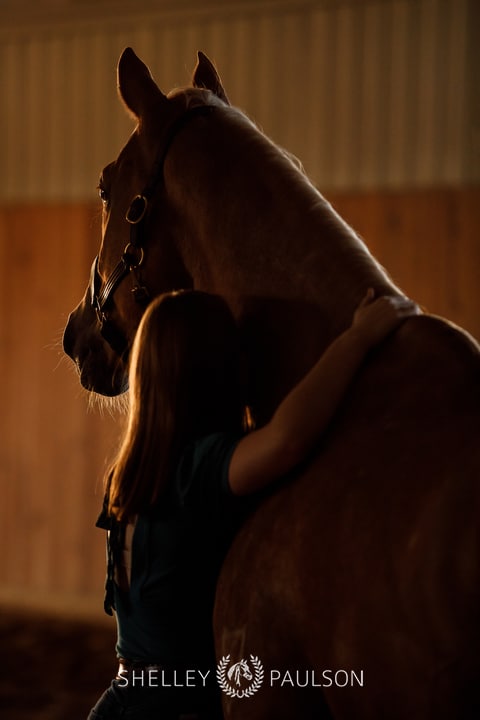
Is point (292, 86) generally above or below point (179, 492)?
above

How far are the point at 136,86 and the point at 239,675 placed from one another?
29.8 inches

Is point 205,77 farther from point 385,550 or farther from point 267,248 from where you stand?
point 385,550

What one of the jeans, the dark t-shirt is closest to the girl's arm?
the dark t-shirt

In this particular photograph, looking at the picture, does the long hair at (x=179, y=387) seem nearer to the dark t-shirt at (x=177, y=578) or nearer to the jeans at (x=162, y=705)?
the dark t-shirt at (x=177, y=578)

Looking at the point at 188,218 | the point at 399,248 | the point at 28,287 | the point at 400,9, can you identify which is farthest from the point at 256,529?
the point at 28,287

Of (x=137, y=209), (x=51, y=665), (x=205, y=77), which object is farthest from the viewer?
(x=51, y=665)

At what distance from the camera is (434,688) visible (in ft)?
2.09

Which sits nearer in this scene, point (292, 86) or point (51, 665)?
point (51, 665)

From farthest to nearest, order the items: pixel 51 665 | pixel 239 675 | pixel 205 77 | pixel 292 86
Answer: pixel 292 86 → pixel 51 665 → pixel 205 77 → pixel 239 675

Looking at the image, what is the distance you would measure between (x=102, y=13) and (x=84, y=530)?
252 cm

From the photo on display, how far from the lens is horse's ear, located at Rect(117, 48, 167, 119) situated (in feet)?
3.60

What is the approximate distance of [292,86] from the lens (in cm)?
374

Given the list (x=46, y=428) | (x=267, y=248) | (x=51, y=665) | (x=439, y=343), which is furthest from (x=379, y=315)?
(x=46, y=428)

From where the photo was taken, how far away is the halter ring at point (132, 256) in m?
1.08
